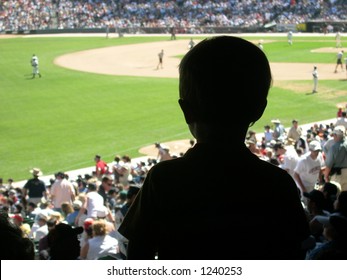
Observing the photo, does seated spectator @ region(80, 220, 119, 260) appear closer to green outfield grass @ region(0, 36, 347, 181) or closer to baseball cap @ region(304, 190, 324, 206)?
baseball cap @ region(304, 190, 324, 206)

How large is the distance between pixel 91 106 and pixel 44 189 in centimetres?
1407

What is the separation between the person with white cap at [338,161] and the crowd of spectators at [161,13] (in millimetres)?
49847

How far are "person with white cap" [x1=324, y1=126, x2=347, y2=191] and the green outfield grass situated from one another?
10.5 meters

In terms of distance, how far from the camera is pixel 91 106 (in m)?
27.4

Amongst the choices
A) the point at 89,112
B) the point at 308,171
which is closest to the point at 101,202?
the point at 308,171

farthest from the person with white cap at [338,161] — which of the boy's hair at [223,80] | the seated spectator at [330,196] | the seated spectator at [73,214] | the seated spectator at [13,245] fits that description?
the seated spectator at [13,245]

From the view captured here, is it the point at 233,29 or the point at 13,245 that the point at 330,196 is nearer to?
the point at 13,245

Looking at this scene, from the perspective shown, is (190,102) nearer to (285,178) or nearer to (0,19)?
(285,178)

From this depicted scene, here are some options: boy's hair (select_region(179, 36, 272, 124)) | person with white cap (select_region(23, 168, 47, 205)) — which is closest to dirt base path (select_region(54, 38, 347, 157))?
person with white cap (select_region(23, 168, 47, 205))

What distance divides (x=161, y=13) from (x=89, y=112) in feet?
124

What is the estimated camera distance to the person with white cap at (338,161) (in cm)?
946

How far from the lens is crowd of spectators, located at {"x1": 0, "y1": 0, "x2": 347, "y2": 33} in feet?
194

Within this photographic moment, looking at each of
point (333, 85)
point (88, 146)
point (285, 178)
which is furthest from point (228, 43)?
point (333, 85)

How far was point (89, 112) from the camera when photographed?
26.1m
